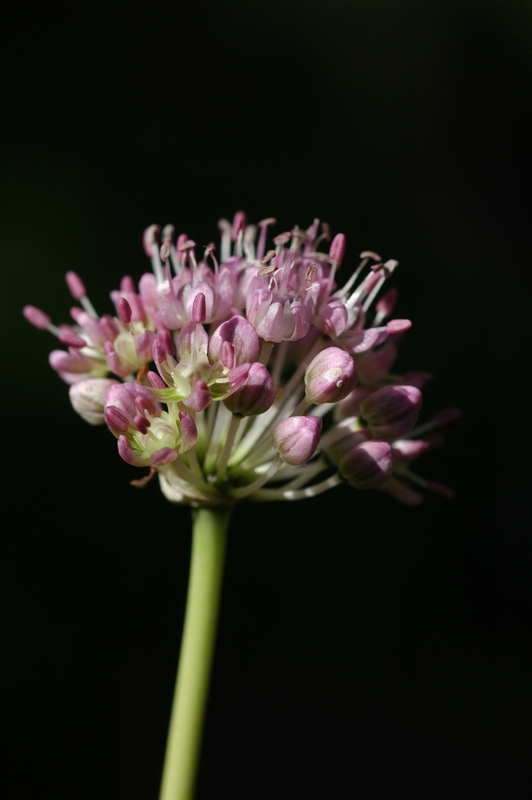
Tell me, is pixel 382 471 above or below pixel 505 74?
below

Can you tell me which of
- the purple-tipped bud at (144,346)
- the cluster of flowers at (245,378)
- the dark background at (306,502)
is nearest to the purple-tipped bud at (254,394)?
the cluster of flowers at (245,378)

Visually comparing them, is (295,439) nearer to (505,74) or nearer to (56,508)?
(56,508)

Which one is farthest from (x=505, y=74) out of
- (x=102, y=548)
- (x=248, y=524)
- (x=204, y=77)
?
(x=102, y=548)

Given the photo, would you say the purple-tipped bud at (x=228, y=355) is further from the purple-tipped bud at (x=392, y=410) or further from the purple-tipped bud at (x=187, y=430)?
the purple-tipped bud at (x=392, y=410)

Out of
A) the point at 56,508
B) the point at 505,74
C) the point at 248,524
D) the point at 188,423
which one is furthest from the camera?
the point at 505,74

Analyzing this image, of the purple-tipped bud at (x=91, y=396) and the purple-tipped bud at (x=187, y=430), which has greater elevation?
the purple-tipped bud at (x=91, y=396)

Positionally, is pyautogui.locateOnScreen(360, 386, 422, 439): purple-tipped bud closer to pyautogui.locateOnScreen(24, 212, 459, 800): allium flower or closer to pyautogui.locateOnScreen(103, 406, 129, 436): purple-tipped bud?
pyautogui.locateOnScreen(24, 212, 459, 800): allium flower

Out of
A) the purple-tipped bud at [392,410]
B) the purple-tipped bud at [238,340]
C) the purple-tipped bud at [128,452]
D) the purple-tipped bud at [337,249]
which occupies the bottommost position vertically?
the purple-tipped bud at [128,452]

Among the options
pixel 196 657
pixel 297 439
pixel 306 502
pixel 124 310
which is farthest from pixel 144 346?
pixel 306 502
